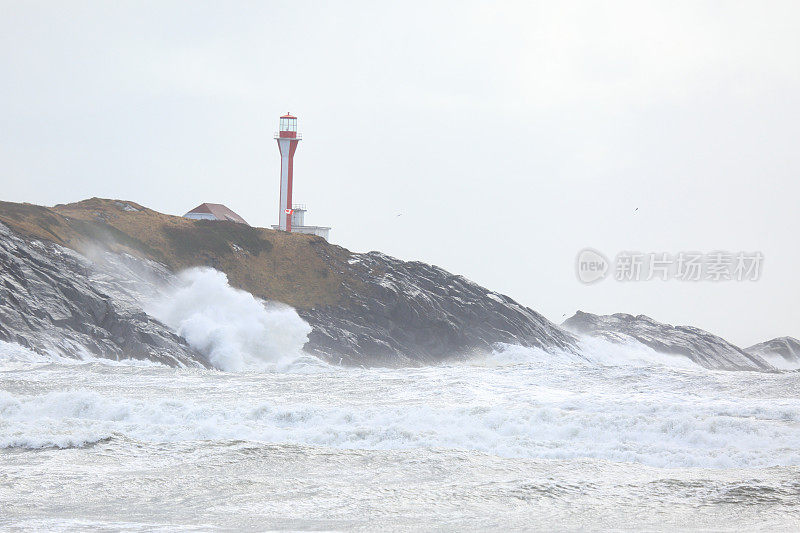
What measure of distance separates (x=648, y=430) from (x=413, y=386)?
302 inches

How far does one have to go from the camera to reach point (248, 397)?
736 inches

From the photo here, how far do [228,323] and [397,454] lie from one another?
22.7 meters

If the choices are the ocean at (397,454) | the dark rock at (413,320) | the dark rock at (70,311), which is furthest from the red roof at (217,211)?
the ocean at (397,454)

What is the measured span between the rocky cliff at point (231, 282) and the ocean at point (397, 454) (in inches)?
288

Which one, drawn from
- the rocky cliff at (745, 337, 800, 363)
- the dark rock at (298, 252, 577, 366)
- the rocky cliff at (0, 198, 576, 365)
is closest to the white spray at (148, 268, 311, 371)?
the rocky cliff at (0, 198, 576, 365)

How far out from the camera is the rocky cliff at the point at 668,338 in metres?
59.3

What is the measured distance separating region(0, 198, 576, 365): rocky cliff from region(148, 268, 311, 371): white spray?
3.41 ft

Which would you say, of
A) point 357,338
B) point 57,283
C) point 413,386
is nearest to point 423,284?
point 357,338

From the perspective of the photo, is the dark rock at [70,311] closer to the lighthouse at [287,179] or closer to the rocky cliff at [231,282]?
the rocky cliff at [231,282]

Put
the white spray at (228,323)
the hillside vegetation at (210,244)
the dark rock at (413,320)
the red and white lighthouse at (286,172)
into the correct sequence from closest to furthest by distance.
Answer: the white spray at (228,323) → the hillside vegetation at (210,244) → the dark rock at (413,320) → the red and white lighthouse at (286,172)

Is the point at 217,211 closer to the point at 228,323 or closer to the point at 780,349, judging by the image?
the point at 228,323

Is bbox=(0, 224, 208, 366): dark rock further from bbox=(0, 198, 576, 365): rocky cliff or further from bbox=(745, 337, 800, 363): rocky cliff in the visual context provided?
bbox=(745, 337, 800, 363): rocky cliff

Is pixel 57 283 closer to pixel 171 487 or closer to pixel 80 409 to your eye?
pixel 80 409

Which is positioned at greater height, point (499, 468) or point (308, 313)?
point (308, 313)
